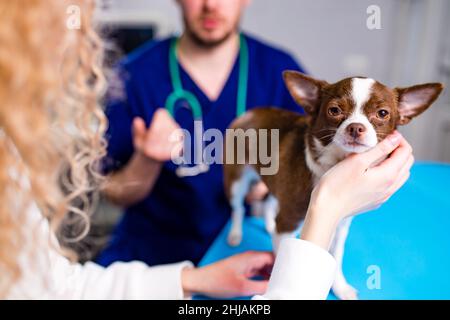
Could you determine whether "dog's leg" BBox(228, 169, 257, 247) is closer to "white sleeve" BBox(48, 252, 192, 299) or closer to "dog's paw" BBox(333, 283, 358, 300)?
"white sleeve" BBox(48, 252, 192, 299)

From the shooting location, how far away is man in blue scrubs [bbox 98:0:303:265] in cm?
64

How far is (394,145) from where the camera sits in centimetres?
34

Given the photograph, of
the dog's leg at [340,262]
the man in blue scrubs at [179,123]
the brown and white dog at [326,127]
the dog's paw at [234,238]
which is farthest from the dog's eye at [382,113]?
the dog's paw at [234,238]

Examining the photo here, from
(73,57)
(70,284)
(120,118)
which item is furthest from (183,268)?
(120,118)

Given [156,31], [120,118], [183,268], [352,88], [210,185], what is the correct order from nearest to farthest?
[352,88]
[183,268]
[210,185]
[120,118]
[156,31]

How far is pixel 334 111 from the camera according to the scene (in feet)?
1.08

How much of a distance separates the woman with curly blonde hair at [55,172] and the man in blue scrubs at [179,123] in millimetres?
167

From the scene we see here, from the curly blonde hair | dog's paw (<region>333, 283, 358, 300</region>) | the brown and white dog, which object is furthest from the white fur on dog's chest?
the curly blonde hair

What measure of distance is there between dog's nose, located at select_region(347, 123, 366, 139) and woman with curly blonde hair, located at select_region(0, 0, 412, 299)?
34 mm

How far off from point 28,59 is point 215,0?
0.85 ft

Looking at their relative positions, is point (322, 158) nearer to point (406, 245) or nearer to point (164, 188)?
point (406, 245)

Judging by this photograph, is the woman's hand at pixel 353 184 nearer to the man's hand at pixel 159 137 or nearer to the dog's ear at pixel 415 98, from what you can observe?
the dog's ear at pixel 415 98

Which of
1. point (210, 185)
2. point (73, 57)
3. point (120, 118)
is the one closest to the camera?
point (73, 57)
